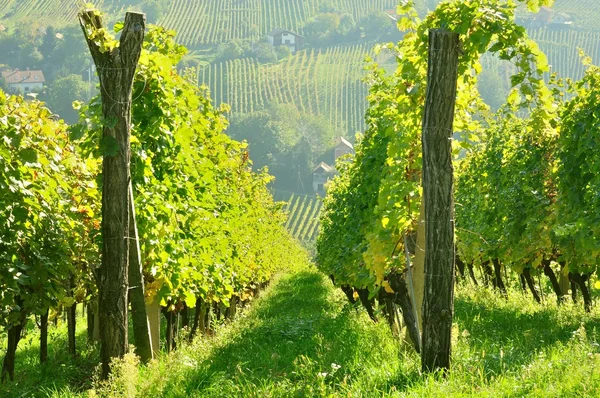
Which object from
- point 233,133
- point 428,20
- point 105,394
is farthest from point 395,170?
point 233,133

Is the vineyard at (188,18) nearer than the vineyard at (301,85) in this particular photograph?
No

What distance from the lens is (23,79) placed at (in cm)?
14825

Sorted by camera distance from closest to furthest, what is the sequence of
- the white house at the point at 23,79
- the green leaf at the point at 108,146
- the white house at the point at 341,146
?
the green leaf at the point at 108,146, the white house at the point at 341,146, the white house at the point at 23,79

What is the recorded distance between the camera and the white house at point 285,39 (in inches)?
7475

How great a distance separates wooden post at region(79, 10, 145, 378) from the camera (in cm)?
788

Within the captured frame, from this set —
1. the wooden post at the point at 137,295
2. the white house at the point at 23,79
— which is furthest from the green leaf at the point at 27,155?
the white house at the point at 23,79

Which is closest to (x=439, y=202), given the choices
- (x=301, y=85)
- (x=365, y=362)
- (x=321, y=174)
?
(x=365, y=362)

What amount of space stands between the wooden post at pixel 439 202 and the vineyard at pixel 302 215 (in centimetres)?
7422

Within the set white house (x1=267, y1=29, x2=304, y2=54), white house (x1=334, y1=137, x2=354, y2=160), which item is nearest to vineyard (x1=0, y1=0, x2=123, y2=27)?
white house (x1=267, y1=29, x2=304, y2=54)

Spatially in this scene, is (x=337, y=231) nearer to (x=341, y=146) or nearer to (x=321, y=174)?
(x=321, y=174)

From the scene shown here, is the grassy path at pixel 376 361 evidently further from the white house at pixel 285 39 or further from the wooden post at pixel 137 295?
the white house at pixel 285 39

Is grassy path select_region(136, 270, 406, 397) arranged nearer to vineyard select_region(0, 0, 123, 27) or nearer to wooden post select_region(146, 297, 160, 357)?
wooden post select_region(146, 297, 160, 357)

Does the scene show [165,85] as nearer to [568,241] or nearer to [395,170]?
[395,170]

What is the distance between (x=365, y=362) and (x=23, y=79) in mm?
149666
